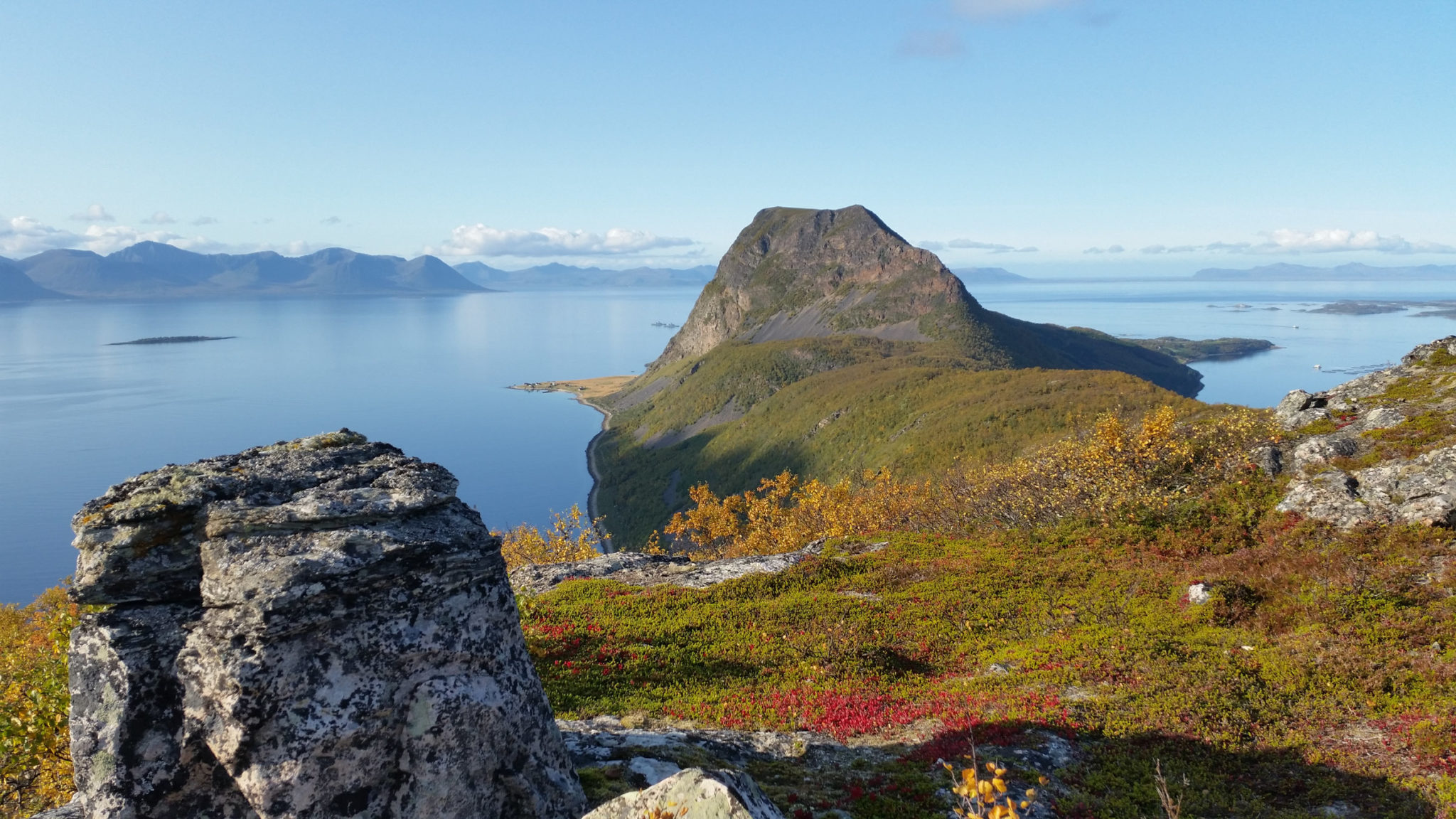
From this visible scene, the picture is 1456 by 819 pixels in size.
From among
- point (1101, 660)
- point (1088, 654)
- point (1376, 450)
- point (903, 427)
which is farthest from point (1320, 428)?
point (903, 427)

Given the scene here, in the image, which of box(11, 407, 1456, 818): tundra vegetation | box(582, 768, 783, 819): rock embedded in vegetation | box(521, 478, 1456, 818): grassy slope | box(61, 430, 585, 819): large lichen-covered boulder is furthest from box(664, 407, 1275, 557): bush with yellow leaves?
box(61, 430, 585, 819): large lichen-covered boulder

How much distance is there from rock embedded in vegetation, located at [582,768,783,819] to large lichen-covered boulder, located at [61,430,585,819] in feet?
9.71

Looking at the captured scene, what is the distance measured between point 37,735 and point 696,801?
17855mm

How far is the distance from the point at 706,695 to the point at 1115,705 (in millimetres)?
10890

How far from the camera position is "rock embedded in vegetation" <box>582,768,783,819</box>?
8977 mm

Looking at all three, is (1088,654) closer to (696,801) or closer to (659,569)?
(696,801)

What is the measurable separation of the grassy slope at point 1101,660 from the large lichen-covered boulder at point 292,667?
6.01m

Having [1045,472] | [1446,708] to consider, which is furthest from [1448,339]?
[1446,708]

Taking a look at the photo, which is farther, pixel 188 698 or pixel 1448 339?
pixel 1448 339

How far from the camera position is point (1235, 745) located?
621 inches

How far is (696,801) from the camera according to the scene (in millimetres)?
9164

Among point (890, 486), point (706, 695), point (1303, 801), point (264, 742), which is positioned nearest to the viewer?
point (264, 742)

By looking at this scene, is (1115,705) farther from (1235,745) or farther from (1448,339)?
(1448,339)

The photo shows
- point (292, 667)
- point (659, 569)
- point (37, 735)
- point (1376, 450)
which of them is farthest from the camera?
point (659, 569)
